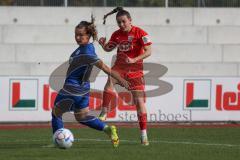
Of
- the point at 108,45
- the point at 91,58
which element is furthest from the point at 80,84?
the point at 108,45

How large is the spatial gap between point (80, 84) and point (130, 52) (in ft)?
5.20

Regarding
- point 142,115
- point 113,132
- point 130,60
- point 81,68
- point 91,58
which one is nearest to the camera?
point 91,58

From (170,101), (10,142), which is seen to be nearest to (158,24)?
(170,101)

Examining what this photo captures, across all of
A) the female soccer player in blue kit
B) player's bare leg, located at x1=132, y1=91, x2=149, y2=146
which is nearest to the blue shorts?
the female soccer player in blue kit

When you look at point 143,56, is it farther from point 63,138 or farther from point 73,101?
point 63,138

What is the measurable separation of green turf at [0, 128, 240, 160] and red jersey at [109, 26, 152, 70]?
144 cm

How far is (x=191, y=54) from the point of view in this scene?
68.2 feet

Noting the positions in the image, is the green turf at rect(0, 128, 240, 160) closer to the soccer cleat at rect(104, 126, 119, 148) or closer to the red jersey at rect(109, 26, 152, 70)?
the soccer cleat at rect(104, 126, 119, 148)

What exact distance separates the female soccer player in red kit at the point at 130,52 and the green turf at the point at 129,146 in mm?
711

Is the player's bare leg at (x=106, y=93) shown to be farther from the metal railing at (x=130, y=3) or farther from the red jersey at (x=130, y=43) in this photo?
the metal railing at (x=130, y=3)

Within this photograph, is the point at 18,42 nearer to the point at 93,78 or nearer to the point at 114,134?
the point at 93,78

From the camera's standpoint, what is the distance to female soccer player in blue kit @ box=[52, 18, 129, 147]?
11.0m

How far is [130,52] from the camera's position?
12.4 m

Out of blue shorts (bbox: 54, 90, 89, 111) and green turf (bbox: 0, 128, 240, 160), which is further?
blue shorts (bbox: 54, 90, 89, 111)
